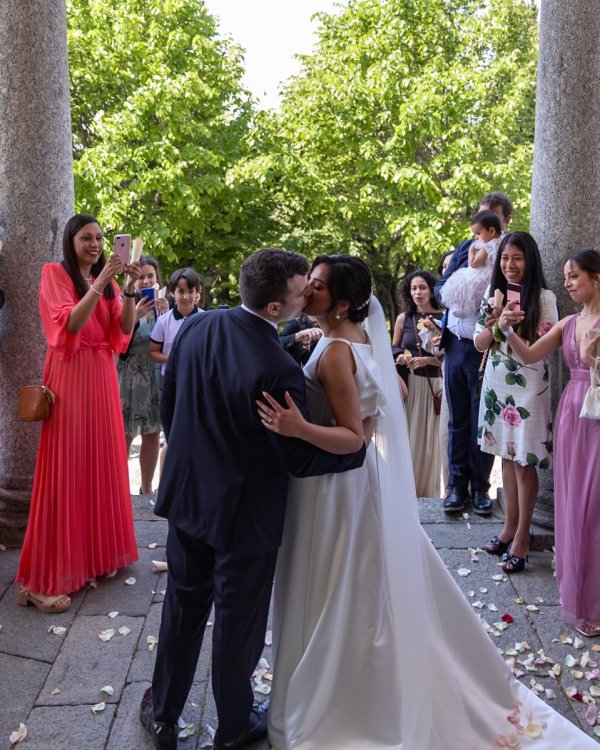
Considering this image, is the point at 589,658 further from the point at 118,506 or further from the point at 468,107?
the point at 468,107

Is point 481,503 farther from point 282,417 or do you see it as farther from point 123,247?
point 282,417

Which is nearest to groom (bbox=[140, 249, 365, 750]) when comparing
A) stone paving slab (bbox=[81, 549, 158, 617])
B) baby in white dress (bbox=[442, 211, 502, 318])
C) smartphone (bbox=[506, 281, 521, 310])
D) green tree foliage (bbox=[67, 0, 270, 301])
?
stone paving slab (bbox=[81, 549, 158, 617])

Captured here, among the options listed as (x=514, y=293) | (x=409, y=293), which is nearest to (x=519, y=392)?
(x=514, y=293)

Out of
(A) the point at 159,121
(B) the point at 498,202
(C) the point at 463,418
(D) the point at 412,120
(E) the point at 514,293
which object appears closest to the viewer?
(E) the point at 514,293

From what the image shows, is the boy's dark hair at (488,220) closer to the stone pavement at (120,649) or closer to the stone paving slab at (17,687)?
the stone pavement at (120,649)

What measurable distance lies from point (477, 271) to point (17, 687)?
3.80 m

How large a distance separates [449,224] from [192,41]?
616 centimetres

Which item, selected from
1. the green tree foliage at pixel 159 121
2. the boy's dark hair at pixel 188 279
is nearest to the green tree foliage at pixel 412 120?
the green tree foliage at pixel 159 121

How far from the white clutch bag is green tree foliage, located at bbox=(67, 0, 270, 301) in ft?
36.0

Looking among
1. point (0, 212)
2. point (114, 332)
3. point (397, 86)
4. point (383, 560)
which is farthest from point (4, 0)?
point (397, 86)

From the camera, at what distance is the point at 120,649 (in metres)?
3.69

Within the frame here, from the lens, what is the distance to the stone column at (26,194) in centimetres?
464

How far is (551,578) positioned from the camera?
→ 445cm

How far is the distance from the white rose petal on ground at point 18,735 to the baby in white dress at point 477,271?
12.2 feet
